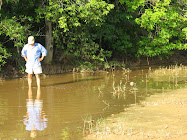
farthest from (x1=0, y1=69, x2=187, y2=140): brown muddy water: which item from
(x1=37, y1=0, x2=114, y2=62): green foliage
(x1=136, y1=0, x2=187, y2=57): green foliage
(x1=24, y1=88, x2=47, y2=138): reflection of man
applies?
(x1=136, y1=0, x2=187, y2=57): green foliage

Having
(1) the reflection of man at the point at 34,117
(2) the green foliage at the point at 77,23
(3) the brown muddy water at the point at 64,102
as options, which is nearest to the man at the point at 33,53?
(3) the brown muddy water at the point at 64,102

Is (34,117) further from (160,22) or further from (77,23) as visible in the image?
(160,22)

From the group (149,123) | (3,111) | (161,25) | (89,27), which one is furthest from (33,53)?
(161,25)

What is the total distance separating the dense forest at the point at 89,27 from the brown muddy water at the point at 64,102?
2.76m

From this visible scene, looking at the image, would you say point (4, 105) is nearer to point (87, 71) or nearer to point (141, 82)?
point (141, 82)

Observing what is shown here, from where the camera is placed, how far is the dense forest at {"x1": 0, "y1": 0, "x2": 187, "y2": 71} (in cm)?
1634

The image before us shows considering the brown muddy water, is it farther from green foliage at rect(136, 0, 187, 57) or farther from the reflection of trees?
green foliage at rect(136, 0, 187, 57)

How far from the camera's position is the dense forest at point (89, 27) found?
53.6 feet

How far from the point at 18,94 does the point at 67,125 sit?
4.70m

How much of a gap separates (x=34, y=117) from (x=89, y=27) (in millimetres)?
11434

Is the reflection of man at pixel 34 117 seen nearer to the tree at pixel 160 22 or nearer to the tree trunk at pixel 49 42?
the tree trunk at pixel 49 42

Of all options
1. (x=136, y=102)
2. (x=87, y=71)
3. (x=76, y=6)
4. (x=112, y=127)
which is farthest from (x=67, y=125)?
(x=87, y=71)

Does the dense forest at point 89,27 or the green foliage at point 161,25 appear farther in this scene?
the green foliage at point 161,25

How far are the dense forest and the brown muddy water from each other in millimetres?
2761
